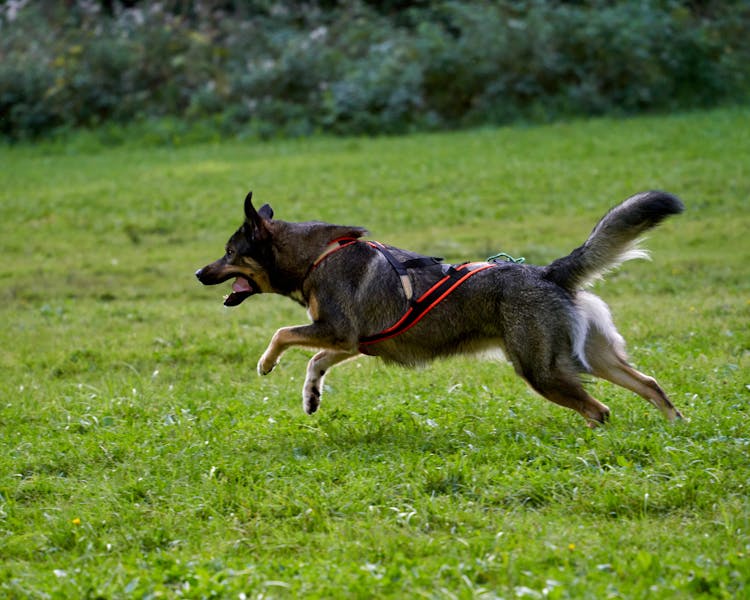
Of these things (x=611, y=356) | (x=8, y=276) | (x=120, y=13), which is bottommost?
(x=8, y=276)

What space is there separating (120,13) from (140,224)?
14.2m

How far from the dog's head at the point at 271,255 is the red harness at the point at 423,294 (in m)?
0.52

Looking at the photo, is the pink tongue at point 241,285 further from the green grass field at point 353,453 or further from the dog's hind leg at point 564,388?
the dog's hind leg at point 564,388

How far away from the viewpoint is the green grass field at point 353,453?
4.33 m

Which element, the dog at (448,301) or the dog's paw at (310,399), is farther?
the dog's paw at (310,399)

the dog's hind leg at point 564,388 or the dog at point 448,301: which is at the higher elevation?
the dog at point 448,301

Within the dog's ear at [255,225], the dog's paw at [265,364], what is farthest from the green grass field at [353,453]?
the dog's ear at [255,225]

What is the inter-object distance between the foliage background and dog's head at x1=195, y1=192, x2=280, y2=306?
15.4m

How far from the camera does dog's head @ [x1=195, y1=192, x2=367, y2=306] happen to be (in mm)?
6852

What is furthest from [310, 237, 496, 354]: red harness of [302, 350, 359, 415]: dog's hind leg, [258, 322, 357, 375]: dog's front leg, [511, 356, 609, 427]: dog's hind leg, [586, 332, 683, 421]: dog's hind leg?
[586, 332, 683, 421]: dog's hind leg

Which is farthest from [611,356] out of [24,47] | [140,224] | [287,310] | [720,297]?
[24,47]

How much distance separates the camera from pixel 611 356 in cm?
629

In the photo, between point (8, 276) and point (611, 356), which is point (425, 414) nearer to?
point (611, 356)

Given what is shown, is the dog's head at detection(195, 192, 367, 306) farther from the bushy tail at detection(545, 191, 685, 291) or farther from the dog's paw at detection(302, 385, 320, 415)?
the bushy tail at detection(545, 191, 685, 291)
